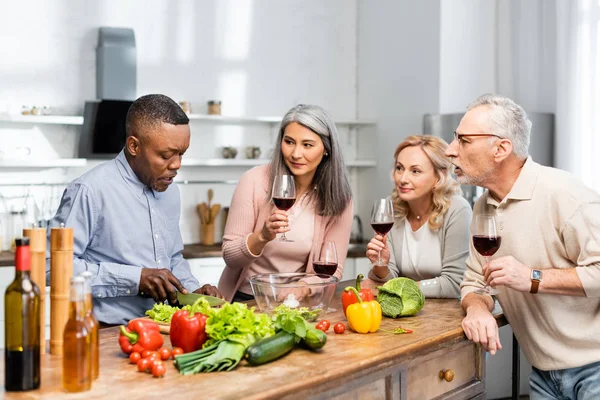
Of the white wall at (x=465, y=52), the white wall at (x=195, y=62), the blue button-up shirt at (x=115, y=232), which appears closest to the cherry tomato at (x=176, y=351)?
the blue button-up shirt at (x=115, y=232)

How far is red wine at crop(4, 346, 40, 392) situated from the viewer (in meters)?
1.84

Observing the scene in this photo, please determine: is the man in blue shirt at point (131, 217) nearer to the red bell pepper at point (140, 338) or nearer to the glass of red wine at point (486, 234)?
the red bell pepper at point (140, 338)

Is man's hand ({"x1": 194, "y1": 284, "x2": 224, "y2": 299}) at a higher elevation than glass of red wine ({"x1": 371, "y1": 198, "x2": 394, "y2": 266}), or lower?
lower

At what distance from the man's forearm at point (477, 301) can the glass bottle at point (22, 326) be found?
160cm

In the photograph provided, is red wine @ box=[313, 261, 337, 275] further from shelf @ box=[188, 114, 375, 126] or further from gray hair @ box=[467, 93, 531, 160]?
shelf @ box=[188, 114, 375, 126]

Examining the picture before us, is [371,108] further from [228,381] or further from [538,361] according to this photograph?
[228,381]

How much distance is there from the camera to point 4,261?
4.96m

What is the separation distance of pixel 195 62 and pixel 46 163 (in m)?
1.50

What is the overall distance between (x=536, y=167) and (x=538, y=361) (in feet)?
2.36

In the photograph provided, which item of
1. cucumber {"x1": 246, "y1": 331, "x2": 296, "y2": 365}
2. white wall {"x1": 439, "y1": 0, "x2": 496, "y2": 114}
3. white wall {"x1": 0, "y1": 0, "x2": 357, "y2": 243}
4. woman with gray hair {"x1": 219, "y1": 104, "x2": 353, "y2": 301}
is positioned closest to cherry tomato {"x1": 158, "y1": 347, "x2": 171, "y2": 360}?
cucumber {"x1": 246, "y1": 331, "x2": 296, "y2": 365}

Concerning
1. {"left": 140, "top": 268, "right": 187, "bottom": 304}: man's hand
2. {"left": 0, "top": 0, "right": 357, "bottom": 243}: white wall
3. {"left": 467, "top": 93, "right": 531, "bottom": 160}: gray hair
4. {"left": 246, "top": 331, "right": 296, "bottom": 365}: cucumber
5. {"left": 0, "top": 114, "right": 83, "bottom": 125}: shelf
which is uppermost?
{"left": 0, "top": 0, "right": 357, "bottom": 243}: white wall

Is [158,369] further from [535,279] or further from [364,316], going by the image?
[535,279]

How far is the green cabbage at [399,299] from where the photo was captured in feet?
9.14

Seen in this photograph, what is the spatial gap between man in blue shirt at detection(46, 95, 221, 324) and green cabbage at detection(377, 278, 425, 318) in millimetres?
644
